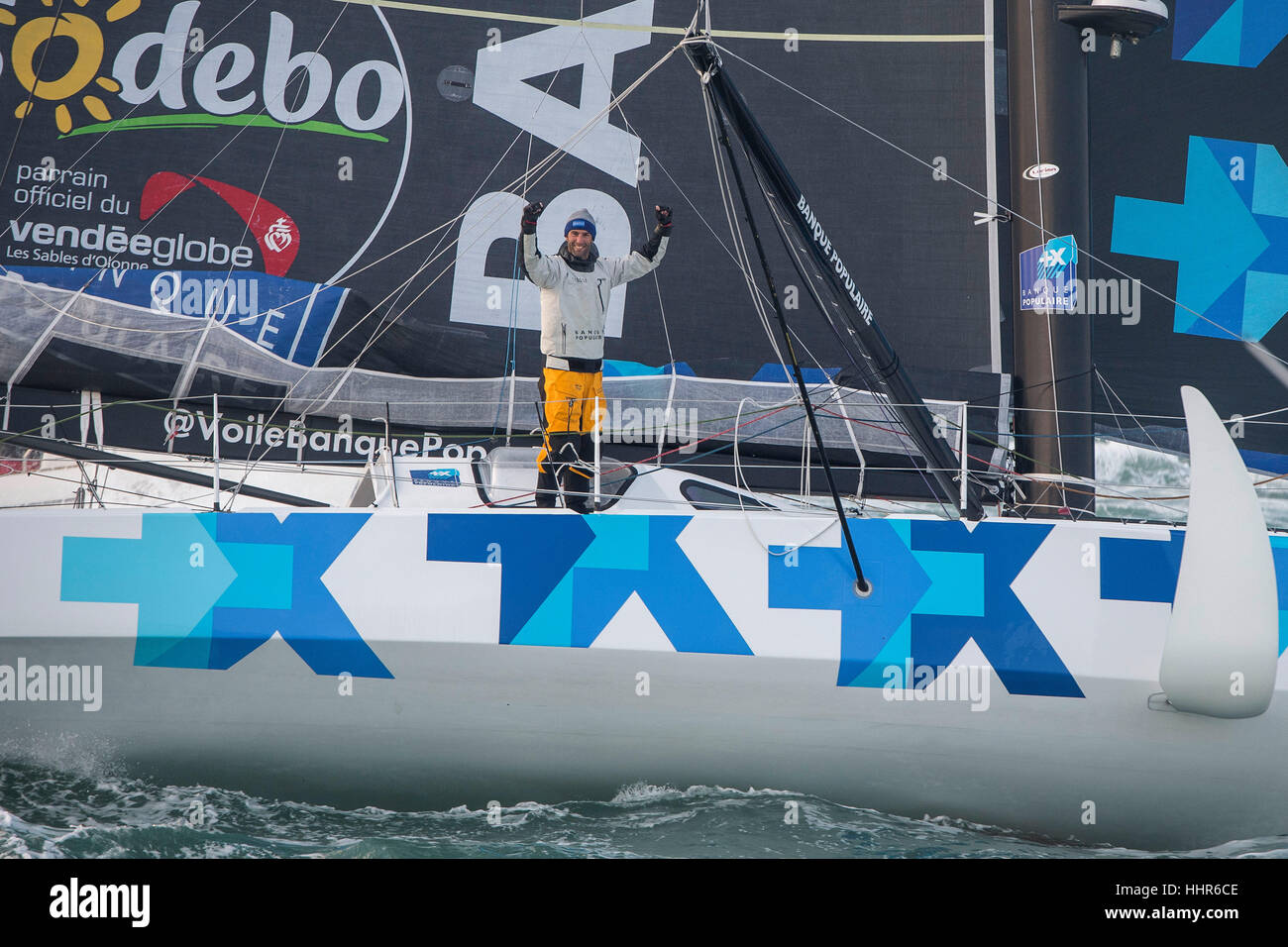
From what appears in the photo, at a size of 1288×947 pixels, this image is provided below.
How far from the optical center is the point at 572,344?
2.97m

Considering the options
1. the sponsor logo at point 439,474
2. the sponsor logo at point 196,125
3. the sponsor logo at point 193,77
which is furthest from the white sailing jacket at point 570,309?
the sponsor logo at point 193,77

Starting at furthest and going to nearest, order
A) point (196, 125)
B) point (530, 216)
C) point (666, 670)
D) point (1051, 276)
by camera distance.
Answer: point (196, 125) → point (1051, 276) → point (530, 216) → point (666, 670)

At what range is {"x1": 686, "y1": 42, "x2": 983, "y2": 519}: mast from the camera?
8.07ft

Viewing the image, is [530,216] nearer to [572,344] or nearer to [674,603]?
[572,344]

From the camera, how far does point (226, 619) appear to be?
255 centimetres

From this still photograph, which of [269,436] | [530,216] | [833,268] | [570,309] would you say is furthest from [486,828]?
[269,436]

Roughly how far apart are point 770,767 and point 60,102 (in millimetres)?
3295

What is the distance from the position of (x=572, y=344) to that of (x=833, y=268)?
2.40 ft

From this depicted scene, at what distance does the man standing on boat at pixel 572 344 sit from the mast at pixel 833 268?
0.40 meters

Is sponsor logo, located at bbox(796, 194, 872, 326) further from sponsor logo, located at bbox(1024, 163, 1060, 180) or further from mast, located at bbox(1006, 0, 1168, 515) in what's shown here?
sponsor logo, located at bbox(1024, 163, 1060, 180)

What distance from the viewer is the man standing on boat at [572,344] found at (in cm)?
291

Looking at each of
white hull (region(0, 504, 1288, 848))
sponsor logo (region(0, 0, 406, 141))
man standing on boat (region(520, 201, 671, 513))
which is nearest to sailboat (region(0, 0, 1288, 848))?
white hull (region(0, 504, 1288, 848))

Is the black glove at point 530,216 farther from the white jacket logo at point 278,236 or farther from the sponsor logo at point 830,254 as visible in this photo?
the white jacket logo at point 278,236
